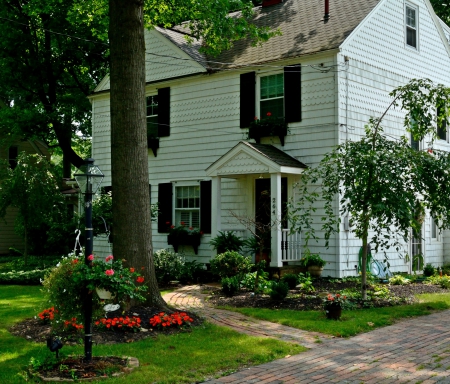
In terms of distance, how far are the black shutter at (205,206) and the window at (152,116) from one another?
2.73 meters

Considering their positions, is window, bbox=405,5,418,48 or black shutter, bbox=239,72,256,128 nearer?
black shutter, bbox=239,72,256,128

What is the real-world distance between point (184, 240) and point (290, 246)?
3579mm

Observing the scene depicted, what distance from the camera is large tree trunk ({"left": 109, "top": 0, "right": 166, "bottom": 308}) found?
9375 mm

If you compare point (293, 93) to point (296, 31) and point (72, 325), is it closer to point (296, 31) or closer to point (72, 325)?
point (296, 31)

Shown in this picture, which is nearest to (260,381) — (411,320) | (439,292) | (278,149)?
(411,320)

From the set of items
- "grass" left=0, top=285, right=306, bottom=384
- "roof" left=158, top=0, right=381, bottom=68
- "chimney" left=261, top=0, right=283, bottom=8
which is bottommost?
"grass" left=0, top=285, right=306, bottom=384

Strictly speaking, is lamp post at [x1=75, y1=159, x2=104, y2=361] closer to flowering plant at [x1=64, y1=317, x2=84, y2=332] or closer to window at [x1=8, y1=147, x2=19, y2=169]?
flowering plant at [x1=64, y1=317, x2=84, y2=332]

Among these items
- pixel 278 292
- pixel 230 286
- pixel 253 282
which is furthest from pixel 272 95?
pixel 278 292

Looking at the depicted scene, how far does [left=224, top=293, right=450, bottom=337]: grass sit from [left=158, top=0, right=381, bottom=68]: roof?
6.99m

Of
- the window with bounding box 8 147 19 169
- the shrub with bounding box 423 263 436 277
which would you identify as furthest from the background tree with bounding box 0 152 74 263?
the shrub with bounding box 423 263 436 277

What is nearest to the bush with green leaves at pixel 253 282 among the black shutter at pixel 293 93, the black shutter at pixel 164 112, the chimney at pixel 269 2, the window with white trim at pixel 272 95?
the black shutter at pixel 293 93

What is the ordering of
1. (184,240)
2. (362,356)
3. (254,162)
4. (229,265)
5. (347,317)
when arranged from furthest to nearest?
(184,240) < (254,162) < (229,265) < (347,317) < (362,356)

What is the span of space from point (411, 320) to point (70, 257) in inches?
227

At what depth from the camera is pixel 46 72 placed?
25.2 metres
